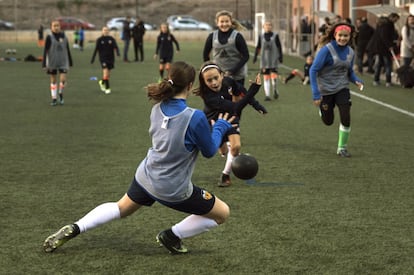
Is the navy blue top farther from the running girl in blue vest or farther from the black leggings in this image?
the black leggings

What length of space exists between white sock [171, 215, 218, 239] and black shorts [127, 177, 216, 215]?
169 mm

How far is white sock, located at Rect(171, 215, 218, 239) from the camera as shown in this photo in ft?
20.2

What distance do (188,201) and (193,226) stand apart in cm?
35

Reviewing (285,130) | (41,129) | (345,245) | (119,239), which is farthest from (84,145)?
(345,245)

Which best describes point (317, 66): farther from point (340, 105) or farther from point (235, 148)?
point (235, 148)

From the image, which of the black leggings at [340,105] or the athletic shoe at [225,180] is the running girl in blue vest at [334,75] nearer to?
the black leggings at [340,105]

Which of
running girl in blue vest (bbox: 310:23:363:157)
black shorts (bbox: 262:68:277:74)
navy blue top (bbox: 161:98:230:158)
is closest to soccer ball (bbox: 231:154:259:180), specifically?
navy blue top (bbox: 161:98:230:158)

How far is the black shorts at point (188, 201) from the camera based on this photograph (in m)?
5.91

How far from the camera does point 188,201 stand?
5898 millimetres

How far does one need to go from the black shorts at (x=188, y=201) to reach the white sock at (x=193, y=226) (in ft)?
0.55

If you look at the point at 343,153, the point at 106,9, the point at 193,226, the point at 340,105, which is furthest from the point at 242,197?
the point at 106,9

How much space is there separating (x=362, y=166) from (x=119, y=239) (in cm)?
460

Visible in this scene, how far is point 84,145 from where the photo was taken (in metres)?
12.3

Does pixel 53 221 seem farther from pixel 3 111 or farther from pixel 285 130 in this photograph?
pixel 3 111
